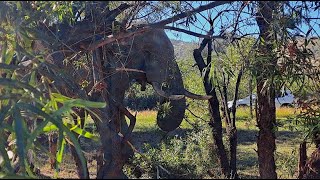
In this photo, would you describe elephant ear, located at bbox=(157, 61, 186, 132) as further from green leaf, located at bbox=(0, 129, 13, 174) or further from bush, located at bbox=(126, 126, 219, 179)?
green leaf, located at bbox=(0, 129, 13, 174)

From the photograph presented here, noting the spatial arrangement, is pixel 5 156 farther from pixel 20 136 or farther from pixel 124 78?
pixel 124 78

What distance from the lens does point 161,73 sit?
5.72 meters

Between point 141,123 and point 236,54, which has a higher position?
point 236,54

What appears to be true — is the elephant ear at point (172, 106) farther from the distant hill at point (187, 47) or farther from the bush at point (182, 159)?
the bush at point (182, 159)

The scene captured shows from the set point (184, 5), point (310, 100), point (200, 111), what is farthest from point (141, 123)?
point (184, 5)

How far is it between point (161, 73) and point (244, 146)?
12.7 ft

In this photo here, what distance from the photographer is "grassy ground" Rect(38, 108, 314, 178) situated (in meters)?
5.13

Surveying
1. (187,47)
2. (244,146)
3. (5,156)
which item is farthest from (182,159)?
(5,156)

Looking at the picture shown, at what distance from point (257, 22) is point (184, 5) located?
0.74 meters

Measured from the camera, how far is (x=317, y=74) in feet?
11.4

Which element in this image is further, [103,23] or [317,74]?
[317,74]

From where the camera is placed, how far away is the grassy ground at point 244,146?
16.8 ft

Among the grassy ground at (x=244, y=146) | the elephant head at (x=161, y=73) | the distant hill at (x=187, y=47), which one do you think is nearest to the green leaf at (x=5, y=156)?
the grassy ground at (x=244, y=146)

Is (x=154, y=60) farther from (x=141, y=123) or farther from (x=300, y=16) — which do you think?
(x=141, y=123)
